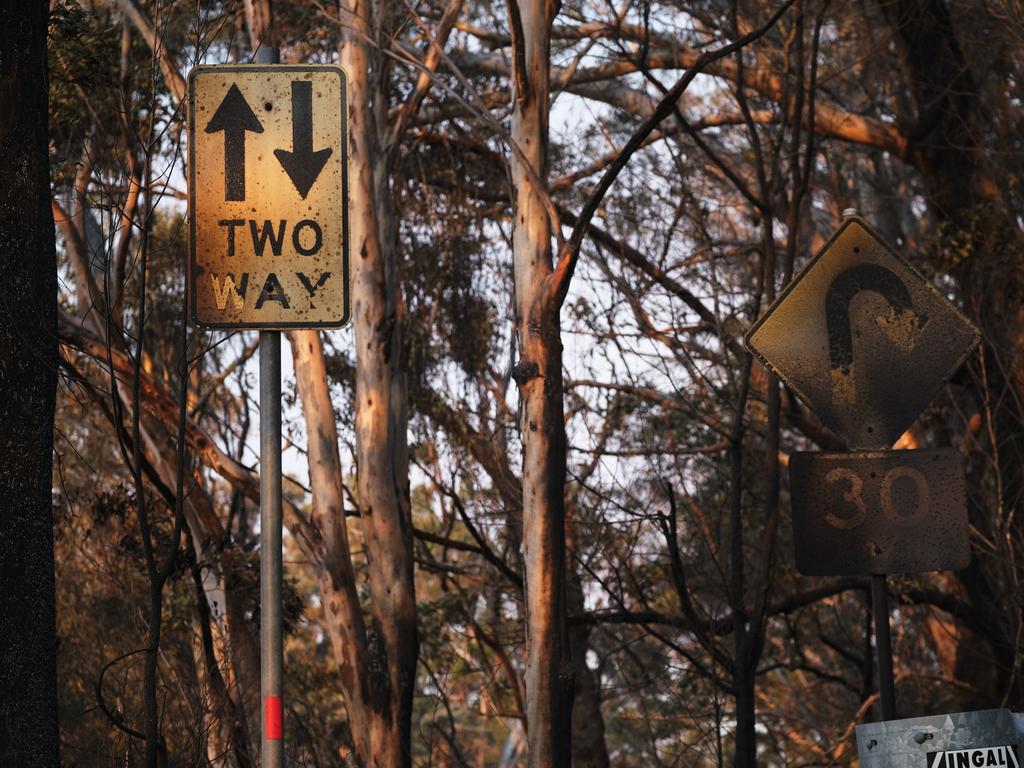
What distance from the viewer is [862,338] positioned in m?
4.14

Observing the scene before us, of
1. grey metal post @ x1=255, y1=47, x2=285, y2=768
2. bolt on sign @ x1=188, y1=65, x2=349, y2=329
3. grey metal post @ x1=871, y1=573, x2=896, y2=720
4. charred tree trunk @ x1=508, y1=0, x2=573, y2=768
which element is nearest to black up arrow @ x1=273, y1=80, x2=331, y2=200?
bolt on sign @ x1=188, y1=65, x2=349, y2=329

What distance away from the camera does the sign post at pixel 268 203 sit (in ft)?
12.4

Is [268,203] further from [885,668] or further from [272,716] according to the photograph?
[885,668]

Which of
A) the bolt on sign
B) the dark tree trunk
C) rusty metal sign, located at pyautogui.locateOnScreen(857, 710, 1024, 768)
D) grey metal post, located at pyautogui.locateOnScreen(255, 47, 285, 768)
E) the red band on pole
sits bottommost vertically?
rusty metal sign, located at pyautogui.locateOnScreen(857, 710, 1024, 768)

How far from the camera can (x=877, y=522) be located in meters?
3.97

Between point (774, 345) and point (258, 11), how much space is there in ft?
29.0

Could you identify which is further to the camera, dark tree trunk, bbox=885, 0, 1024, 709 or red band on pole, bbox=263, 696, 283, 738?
dark tree trunk, bbox=885, 0, 1024, 709

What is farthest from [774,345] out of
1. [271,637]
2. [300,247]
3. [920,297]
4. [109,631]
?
[109,631]

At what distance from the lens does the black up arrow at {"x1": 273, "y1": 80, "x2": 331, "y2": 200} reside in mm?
3865

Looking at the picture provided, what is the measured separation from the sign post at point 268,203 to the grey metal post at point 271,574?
12 millimetres

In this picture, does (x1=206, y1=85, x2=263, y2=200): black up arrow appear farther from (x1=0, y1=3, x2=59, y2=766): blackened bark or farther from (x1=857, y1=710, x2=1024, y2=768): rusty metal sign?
(x1=857, y1=710, x2=1024, y2=768): rusty metal sign

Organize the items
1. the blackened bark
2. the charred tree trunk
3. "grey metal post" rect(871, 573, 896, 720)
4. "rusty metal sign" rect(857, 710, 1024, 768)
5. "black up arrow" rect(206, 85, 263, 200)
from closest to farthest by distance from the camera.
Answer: "rusty metal sign" rect(857, 710, 1024, 768) → "grey metal post" rect(871, 573, 896, 720) → "black up arrow" rect(206, 85, 263, 200) → the blackened bark → the charred tree trunk

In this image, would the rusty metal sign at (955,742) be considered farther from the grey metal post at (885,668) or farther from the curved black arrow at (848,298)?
the curved black arrow at (848,298)

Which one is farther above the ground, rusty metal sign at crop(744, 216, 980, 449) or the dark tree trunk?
the dark tree trunk
